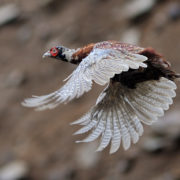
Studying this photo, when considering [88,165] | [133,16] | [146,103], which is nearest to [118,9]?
[133,16]

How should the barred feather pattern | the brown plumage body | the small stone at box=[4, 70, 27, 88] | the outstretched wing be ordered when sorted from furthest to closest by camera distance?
the small stone at box=[4, 70, 27, 88], the barred feather pattern, the brown plumage body, the outstretched wing

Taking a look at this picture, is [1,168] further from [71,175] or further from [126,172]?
[126,172]

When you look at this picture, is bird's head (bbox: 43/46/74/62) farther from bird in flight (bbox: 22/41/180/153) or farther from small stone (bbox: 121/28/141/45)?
small stone (bbox: 121/28/141/45)

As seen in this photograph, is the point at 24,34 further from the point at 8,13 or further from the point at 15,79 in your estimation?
the point at 15,79

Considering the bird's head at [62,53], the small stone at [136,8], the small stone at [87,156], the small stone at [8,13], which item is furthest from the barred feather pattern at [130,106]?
the small stone at [8,13]

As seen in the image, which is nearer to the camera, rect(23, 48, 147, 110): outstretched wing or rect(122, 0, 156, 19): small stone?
rect(23, 48, 147, 110): outstretched wing

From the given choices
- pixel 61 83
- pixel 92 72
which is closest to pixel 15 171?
pixel 61 83

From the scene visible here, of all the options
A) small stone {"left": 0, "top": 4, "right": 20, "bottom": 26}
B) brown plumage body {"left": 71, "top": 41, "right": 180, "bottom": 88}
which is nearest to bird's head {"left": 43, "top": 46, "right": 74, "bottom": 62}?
brown plumage body {"left": 71, "top": 41, "right": 180, "bottom": 88}
